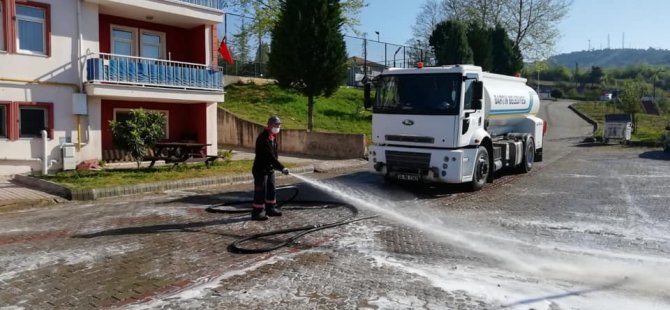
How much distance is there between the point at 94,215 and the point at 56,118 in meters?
8.17

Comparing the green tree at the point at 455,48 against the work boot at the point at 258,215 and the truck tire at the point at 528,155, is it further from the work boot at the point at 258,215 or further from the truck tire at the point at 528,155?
the work boot at the point at 258,215

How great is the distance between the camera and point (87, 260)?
6.84m

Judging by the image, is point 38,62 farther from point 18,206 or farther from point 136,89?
point 18,206

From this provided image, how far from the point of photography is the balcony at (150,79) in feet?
56.8

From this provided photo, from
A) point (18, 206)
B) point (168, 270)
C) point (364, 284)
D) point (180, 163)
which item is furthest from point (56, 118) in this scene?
point (364, 284)

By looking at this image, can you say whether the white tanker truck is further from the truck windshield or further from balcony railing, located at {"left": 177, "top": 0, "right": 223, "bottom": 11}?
balcony railing, located at {"left": 177, "top": 0, "right": 223, "bottom": 11}

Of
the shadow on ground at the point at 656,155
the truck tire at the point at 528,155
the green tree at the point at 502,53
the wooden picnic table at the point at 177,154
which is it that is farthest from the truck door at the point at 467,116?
the green tree at the point at 502,53

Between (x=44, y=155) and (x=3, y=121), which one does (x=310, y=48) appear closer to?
(x=44, y=155)

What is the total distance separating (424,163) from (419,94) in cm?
159

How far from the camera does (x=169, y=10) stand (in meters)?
19.1

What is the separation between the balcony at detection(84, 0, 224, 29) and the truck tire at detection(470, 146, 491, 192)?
12.1 meters

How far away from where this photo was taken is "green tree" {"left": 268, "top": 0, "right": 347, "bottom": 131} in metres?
24.1

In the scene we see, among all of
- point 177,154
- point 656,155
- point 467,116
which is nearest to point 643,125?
point 656,155

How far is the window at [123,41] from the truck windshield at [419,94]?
36.4ft
